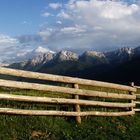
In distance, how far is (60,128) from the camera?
16609 millimetres

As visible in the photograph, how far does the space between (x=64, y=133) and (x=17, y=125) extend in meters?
2.01

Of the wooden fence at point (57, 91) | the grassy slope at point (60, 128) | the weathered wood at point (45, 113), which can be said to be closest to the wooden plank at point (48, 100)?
the wooden fence at point (57, 91)

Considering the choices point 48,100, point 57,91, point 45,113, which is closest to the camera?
point 45,113

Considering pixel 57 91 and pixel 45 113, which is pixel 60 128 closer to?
pixel 45 113

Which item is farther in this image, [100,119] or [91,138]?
[100,119]

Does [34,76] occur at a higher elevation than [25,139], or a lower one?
higher

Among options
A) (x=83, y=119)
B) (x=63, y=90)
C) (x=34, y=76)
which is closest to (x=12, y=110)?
(x=34, y=76)

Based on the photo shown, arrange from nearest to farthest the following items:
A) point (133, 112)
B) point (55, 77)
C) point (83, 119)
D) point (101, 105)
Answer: point (55, 77) → point (83, 119) → point (101, 105) → point (133, 112)

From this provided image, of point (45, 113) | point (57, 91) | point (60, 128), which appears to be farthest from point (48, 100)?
point (60, 128)

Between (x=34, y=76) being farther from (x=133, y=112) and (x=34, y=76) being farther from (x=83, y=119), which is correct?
(x=133, y=112)

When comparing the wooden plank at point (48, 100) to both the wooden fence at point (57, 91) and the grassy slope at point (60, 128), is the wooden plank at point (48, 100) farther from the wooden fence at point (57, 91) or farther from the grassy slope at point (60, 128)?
the grassy slope at point (60, 128)

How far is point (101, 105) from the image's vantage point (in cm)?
2038

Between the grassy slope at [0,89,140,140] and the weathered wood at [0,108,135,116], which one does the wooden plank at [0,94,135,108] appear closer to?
the weathered wood at [0,108,135,116]

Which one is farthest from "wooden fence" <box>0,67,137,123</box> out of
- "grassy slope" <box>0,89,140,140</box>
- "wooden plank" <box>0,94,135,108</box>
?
"grassy slope" <box>0,89,140,140</box>
